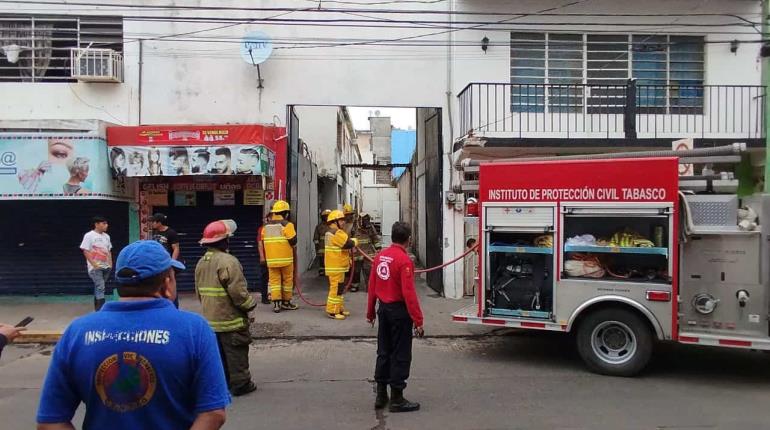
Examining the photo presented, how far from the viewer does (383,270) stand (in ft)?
18.8

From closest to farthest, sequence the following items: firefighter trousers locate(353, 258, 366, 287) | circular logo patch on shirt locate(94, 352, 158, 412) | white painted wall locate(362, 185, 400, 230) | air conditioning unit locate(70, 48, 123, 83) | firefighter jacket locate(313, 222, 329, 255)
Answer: circular logo patch on shirt locate(94, 352, 158, 412) → air conditioning unit locate(70, 48, 123, 83) → firefighter trousers locate(353, 258, 366, 287) → firefighter jacket locate(313, 222, 329, 255) → white painted wall locate(362, 185, 400, 230)

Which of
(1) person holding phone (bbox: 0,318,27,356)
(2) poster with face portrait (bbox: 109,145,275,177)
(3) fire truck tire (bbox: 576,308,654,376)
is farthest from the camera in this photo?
(2) poster with face portrait (bbox: 109,145,275,177)

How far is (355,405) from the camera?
5836 mm

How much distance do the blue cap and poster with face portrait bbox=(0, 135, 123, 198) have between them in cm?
901

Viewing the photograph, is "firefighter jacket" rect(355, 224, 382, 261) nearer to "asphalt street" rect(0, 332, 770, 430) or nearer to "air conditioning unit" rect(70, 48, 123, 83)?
"asphalt street" rect(0, 332, 770, 430)

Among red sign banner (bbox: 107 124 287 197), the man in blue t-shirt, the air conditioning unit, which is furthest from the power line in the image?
the man in blue t-shirt

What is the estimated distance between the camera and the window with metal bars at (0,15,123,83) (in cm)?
1164

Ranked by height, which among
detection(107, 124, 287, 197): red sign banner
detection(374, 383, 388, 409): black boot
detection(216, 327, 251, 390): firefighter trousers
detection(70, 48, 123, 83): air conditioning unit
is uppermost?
detection(70, 48, 123, 83): air conditioning unit

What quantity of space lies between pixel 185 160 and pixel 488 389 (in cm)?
699

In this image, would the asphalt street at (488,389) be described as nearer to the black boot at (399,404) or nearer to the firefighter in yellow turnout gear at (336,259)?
the black boot at (399,404)

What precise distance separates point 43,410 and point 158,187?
10.6 meters

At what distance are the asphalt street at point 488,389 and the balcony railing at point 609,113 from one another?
4913mm

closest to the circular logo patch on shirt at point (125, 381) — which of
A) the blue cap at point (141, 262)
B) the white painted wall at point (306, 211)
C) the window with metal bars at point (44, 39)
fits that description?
the blue cap at point (141, 262)

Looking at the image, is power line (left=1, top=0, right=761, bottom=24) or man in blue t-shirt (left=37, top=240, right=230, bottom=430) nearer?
man in blue t-shirt (left=37, top=240, right=230, bottom=430)
